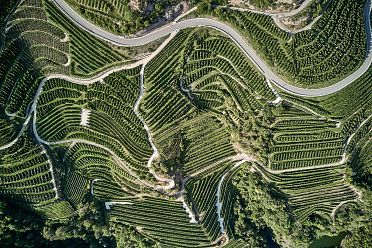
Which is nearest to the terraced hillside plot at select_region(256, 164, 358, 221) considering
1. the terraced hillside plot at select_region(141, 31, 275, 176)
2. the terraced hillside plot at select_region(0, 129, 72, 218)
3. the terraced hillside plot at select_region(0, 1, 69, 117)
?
the terraced hillside plot at select_region(141, 31, 275, 176)

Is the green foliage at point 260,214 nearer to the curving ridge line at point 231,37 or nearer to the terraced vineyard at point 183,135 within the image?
the terraced vineyard at point 183,135

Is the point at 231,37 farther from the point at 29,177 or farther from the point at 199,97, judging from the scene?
the point at 29,177

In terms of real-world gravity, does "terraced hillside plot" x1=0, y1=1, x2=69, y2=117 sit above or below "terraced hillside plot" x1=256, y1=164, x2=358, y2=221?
above

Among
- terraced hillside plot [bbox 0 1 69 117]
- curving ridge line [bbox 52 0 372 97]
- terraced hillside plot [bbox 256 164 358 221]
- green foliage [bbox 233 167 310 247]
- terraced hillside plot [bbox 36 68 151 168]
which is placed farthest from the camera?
green foliage [bbox 233 167 310 247]

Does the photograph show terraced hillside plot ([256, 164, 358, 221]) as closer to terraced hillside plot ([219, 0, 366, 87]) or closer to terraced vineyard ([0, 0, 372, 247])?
terraced vineyard ([0, 0, 372, 247])

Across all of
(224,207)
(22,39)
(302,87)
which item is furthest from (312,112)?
(22,39)

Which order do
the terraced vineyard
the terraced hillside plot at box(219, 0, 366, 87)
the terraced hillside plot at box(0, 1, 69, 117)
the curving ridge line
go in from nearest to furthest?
the terraced hillside plot at box(0, 1, 69, 117) → the curving ridge line → the terraced vineyard → the terraced hillside plot at box(219, 0, 366, 87)

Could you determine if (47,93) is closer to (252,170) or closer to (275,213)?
(252,170)
